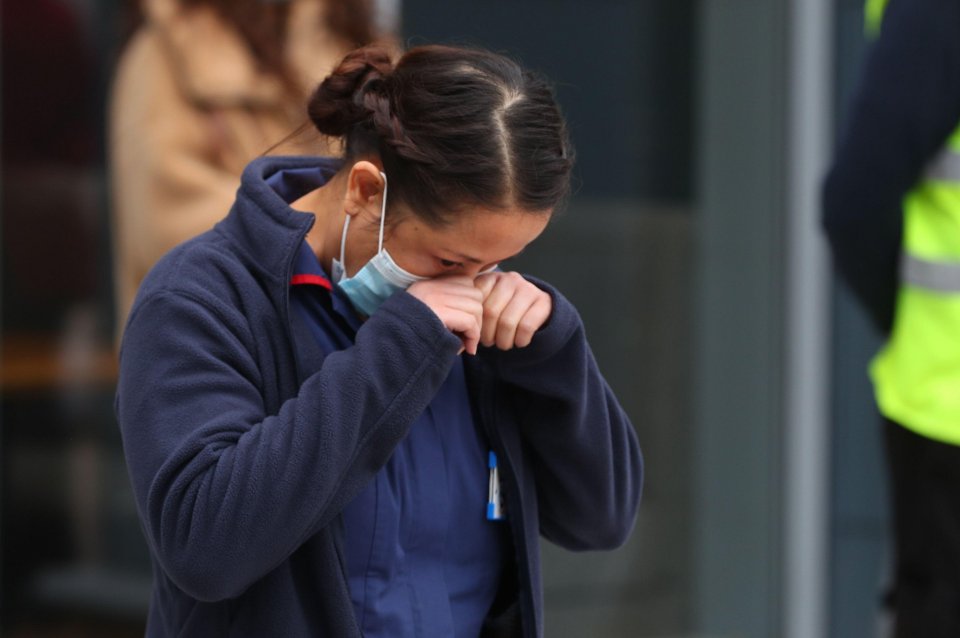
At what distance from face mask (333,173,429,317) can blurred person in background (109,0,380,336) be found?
47.8 inches

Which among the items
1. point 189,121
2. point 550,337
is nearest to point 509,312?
point 550,337

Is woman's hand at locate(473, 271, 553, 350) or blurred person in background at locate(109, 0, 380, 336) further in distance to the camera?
blurred person in background at locate(109, 0, 380, 336)

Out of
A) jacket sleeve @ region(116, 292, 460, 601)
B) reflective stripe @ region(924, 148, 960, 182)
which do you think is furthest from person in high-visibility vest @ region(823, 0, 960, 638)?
jacket sleeve @ region(116, 292, 460, 601)

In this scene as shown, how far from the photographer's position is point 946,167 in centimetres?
269

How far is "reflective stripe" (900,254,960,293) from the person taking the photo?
266cm

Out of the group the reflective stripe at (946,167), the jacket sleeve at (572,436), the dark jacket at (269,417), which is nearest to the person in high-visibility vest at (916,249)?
the reflective stripe at (946,167)

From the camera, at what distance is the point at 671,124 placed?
15.8ft

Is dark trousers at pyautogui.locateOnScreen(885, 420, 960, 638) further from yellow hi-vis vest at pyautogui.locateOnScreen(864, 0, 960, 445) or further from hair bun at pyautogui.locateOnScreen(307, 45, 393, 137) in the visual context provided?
hair bun at pyautogui.locateOnScreen(307, 45, 393, 137)

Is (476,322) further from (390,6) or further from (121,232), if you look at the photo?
(390,6)

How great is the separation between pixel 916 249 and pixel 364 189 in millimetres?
1322

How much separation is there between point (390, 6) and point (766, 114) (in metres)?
1.51

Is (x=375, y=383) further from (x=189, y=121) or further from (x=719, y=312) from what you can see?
(x=719, y=312)

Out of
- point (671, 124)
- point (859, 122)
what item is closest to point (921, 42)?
point (859, 122)

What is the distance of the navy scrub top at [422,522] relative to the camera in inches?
69.6
